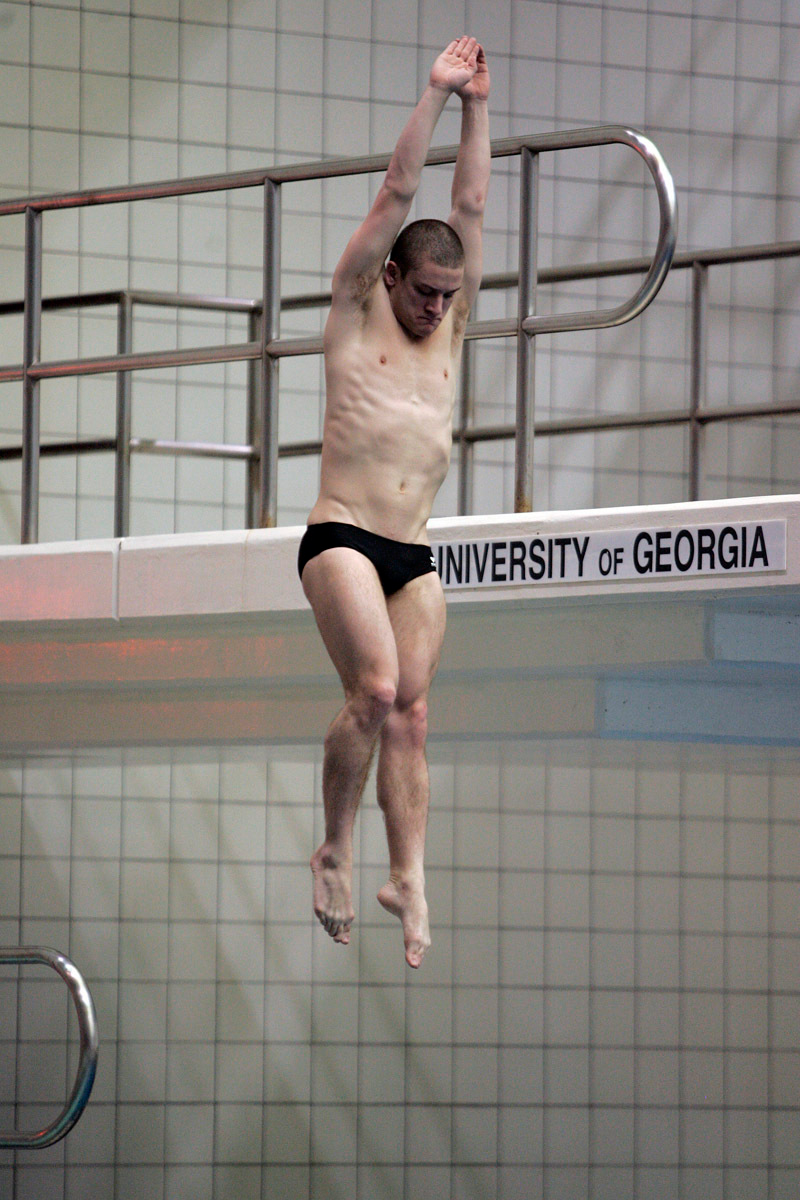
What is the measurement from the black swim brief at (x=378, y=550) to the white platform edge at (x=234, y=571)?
39.2 inches

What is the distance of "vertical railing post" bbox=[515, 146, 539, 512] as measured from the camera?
4609mm

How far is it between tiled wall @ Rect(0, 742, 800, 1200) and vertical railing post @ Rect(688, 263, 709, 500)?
2.60 metres

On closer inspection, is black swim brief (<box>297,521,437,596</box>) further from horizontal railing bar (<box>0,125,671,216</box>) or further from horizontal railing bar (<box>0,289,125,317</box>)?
horizontal railing bar (<box>0,289,125,317</box>)

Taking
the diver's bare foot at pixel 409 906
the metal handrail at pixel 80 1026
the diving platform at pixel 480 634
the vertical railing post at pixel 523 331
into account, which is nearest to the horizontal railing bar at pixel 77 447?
the diving platform at pixel 480 634

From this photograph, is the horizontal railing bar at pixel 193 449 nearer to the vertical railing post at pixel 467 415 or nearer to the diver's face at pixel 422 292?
the vertical railing post at pixel 467 415

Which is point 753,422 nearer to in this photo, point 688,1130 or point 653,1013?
point 653,1013

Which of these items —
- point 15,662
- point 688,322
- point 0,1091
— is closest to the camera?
point 15,662

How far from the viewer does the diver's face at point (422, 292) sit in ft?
10.9

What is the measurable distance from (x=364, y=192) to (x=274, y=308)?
12.7 ft

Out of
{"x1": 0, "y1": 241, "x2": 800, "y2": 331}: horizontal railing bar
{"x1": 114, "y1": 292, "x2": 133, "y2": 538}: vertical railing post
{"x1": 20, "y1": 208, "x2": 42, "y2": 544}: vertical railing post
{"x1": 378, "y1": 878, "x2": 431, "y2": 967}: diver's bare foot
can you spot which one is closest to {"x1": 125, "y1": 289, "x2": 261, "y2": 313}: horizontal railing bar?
{"x1": 0, "y1": 241, "x2": 800, "y2": 331}: horizontal railing bar

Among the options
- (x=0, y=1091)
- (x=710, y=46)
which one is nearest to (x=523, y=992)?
(x=0, y=1091)

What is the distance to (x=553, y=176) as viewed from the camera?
28.6 feet

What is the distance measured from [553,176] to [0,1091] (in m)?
5.57

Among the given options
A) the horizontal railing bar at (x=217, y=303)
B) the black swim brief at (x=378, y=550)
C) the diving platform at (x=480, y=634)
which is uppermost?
the horizontal railing bar at (x=217, y=303)
